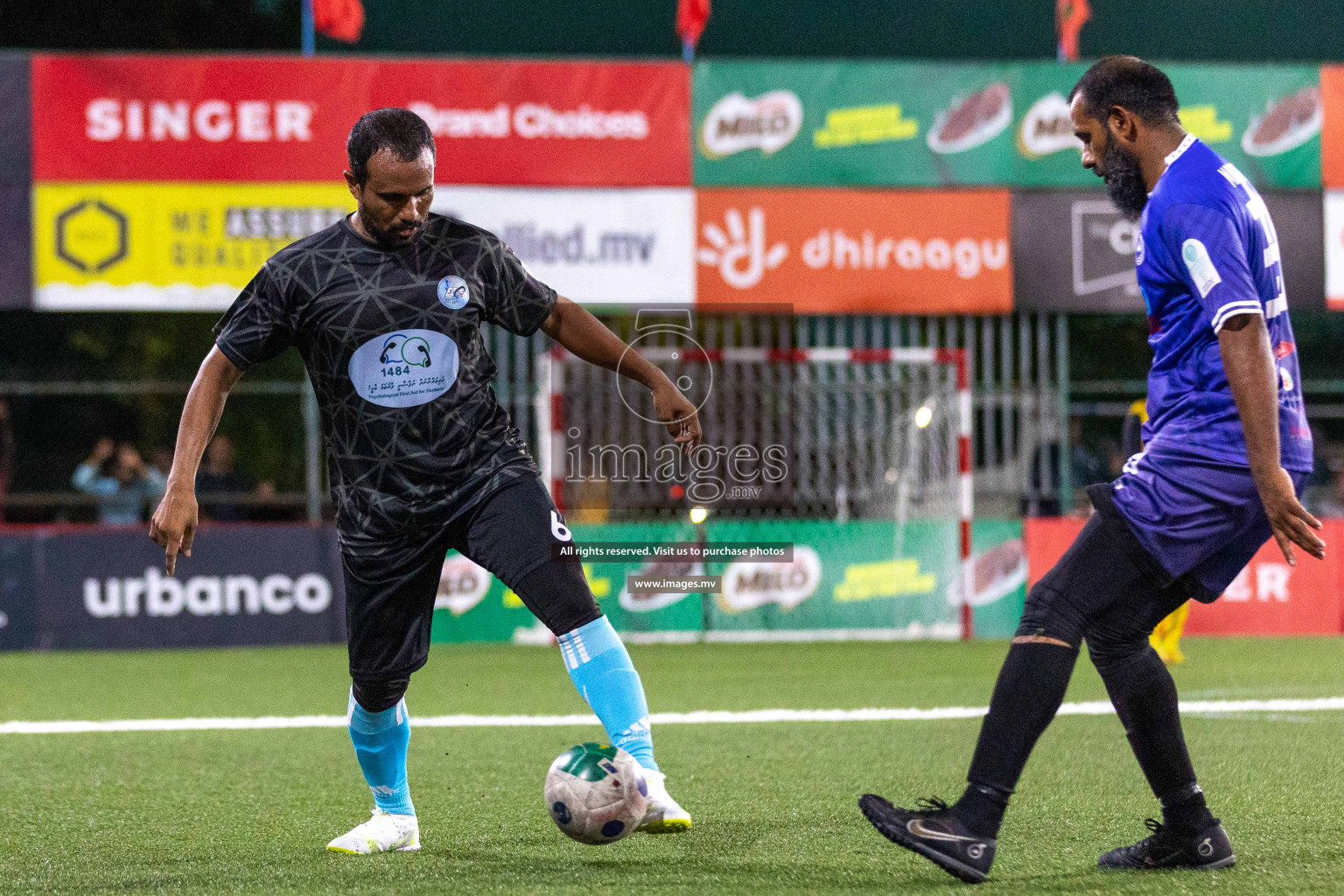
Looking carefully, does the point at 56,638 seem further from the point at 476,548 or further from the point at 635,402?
the point at 476,548

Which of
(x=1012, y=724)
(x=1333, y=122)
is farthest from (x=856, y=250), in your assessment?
(x=1012, y=724)

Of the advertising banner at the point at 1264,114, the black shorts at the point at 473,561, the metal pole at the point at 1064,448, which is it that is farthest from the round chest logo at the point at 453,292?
the advertising banner at the point at 1264,114

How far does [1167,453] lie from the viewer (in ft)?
13.0

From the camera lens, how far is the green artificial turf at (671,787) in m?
4.26

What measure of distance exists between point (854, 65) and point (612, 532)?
16.2ft

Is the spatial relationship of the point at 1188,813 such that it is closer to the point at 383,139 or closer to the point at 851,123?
the point at 383,139

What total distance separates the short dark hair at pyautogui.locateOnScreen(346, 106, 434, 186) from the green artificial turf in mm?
1904

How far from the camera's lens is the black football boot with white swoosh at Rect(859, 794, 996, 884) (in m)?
3.88

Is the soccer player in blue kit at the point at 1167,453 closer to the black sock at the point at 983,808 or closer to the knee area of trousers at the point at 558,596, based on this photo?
the black sock at the point at 983,808

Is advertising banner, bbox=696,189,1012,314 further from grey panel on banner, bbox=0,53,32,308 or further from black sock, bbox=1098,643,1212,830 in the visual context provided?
black sock, bbox=1098,643,1212,830

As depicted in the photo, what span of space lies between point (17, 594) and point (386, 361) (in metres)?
10.0

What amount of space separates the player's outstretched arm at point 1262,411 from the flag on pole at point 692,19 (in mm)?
12198

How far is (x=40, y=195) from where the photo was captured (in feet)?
46.1

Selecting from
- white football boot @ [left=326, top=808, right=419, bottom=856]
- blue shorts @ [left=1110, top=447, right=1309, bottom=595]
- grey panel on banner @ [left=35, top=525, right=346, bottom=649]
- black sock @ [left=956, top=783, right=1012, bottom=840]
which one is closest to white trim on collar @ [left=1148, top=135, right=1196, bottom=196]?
blue shorts @ [left=1110, top=447, right=1309, bottom=595]
